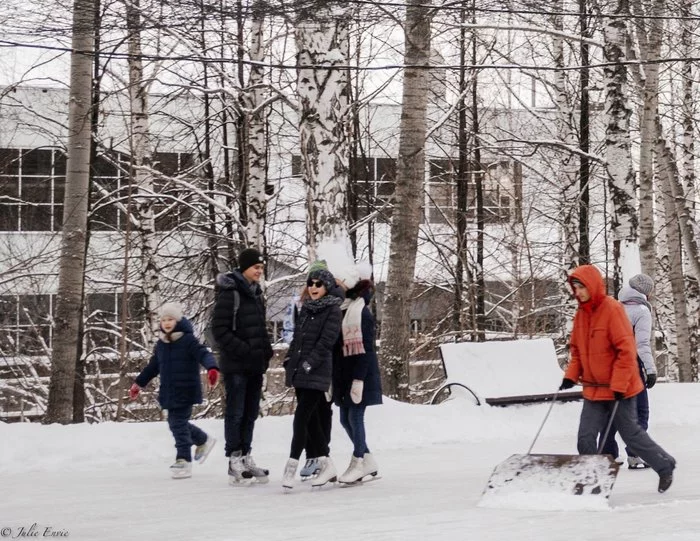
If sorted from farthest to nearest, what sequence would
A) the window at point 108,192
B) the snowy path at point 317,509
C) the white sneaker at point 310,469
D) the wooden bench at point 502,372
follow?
the window at point 108,192
the wooden bench at point 502,372
the white sneaker at point 310,469
the snowy path at point 317,509

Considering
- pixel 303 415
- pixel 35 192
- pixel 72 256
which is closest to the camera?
pixel 303 415

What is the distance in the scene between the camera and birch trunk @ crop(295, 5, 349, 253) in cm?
1230

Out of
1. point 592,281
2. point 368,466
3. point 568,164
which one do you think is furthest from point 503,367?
point 568,164

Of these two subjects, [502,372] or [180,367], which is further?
[502,372]

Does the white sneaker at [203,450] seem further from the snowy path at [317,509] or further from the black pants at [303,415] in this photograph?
the black pants at [303,415]

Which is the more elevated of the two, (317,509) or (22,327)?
Result: (22,327)

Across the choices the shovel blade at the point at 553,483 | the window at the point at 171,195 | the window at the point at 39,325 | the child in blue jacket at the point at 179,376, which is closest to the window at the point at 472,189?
the window at the point at 171,195

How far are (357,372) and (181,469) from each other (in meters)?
1.59

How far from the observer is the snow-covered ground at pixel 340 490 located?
6.76 metres

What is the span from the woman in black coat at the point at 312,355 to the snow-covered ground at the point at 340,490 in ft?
1.04

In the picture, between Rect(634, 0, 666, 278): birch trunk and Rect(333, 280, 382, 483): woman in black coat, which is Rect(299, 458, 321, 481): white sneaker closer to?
Rect(333, 280, 382, 483): woman in black coat

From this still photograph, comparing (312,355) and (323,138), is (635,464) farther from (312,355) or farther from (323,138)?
(323,138)

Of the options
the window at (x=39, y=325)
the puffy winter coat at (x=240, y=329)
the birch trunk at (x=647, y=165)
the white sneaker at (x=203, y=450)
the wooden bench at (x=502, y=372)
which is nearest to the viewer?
the puffy winter coat at (x=240, y=329)

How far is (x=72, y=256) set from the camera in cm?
1258
